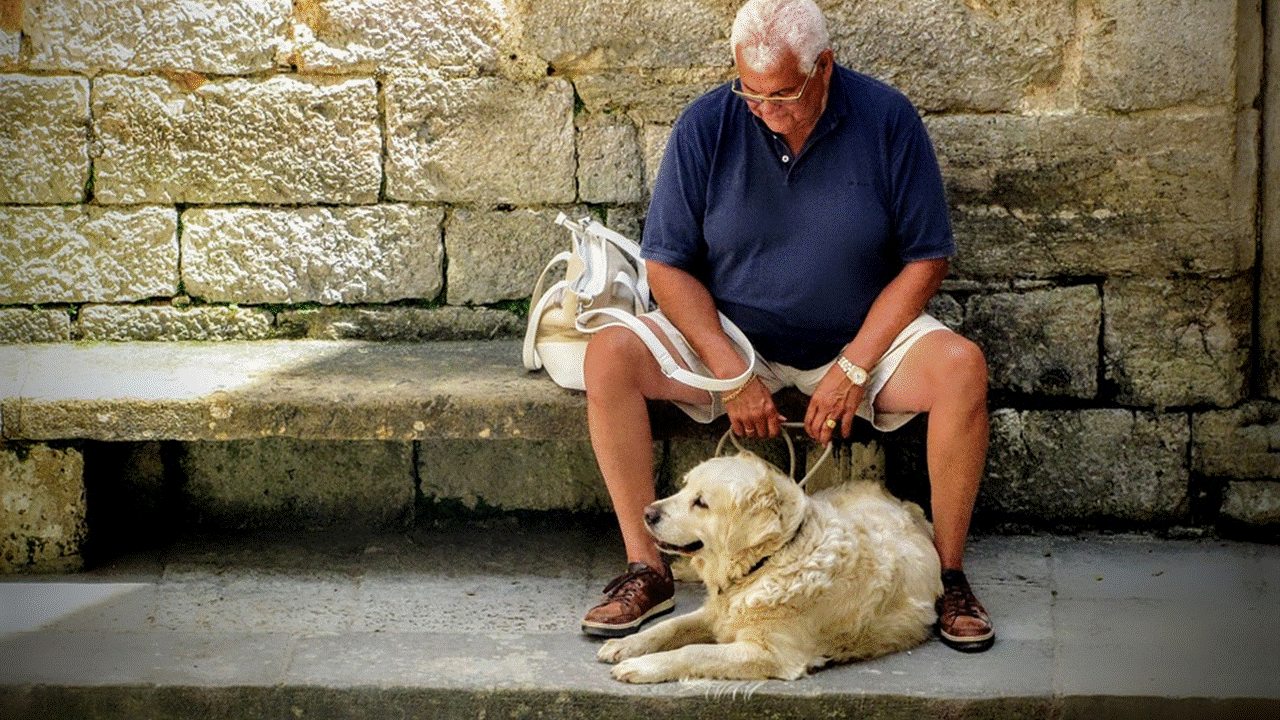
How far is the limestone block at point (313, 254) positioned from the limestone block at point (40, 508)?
34.1 inches

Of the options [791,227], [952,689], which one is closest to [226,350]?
[791,227]

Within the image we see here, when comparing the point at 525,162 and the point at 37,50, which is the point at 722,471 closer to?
the point at 525,162

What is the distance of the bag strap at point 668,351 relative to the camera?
153 inches

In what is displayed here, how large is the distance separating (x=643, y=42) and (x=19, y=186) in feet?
7.26

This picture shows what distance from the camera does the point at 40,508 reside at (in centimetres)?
438

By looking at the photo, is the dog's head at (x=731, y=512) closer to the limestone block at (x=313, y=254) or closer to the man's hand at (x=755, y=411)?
the man's hand at (x=755, y=411)

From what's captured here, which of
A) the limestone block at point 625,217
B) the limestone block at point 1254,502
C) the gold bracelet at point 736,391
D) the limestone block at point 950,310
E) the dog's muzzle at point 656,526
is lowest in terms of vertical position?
the limestone block at point 1254,502

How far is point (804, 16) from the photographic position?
378cm

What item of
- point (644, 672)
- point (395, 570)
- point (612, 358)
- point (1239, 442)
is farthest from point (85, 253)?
point (1239, 442)

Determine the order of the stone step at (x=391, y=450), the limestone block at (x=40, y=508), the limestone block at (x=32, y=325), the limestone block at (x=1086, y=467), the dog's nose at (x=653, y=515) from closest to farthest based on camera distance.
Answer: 1. the dog's nose at (x=653, y=515)
2. the stone step at (x=391, y=450)
3. the limestone block at (x=40, y=508)
4. the limestone block at (x=1086, y=467)
5. the limestone block at (x=32, y=325)

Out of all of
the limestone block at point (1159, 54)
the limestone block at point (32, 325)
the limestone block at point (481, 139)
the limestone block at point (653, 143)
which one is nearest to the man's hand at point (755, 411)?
the limestone block at point (653, 143)

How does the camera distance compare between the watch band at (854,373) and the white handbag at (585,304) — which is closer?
the watch band at (854,373)

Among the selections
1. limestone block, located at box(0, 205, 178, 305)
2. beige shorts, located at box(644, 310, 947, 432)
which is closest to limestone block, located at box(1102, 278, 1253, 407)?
beige shorts, located at box(644, 310, 947, 432)

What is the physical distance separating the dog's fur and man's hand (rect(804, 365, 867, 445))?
1.05ft
